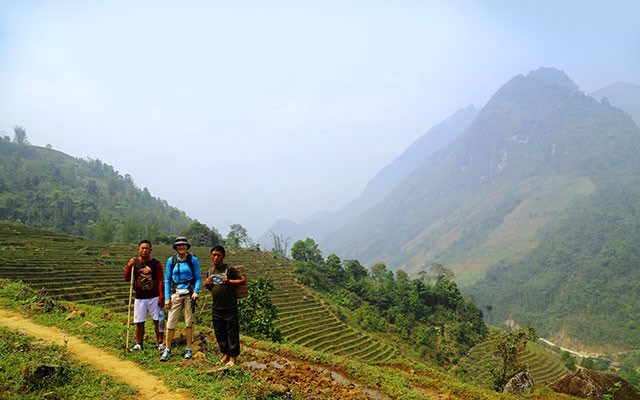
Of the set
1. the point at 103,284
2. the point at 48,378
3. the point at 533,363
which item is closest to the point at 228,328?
the point at 48,378

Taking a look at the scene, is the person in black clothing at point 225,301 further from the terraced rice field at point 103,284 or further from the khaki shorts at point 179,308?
the terraced rice field at point 103,284

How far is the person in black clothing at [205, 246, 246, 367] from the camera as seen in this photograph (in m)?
6.07

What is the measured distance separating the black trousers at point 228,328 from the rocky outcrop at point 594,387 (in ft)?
37.7

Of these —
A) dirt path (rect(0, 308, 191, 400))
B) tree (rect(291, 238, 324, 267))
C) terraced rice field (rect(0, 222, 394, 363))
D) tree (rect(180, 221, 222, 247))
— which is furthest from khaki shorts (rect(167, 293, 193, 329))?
tree (rect(180, 221, 222, 247))

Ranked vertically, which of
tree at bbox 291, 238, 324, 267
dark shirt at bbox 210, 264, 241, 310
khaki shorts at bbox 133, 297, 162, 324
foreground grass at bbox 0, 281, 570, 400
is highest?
dark shirt at bbox 210, 264, 241, 310

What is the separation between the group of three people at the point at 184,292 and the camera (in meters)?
6.10

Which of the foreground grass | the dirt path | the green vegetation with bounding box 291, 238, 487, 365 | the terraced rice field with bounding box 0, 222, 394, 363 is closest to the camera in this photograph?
the dirt path

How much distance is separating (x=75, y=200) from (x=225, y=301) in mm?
122057

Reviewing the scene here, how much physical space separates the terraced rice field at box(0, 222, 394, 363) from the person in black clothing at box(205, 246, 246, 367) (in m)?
21.7

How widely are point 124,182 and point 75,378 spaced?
7188 inches

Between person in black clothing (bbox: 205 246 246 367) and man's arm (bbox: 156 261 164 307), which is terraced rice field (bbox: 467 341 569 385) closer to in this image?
person in black clothing (bbox: 205 246 246 367)

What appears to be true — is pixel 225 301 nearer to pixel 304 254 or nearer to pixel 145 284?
pixel 145 284

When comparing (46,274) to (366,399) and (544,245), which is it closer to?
(366,399)

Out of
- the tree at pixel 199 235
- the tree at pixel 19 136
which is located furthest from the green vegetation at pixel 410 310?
the tree at pixel 19 136
